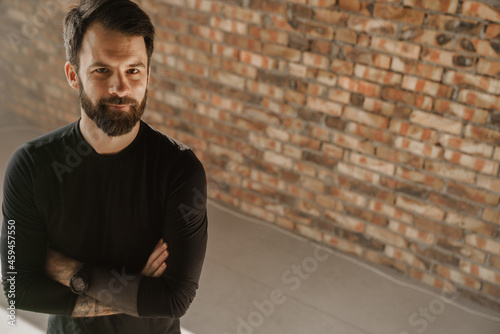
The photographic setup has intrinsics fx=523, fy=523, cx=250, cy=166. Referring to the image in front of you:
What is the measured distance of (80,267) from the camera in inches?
59.2

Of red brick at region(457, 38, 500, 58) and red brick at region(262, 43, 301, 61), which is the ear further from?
red brick at region(457, 38, 500, 58)

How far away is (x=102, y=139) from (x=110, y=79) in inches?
6.6

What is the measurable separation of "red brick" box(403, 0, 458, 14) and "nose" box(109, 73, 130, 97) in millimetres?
1601

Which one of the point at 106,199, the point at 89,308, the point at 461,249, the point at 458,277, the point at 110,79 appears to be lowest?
the point at 458,277

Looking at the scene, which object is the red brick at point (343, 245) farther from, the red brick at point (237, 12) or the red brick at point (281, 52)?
the red brick at point (237, 12)

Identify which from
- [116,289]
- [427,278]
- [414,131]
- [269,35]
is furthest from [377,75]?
[116,289]

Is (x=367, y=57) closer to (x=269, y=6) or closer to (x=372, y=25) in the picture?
(x=372, y=25)

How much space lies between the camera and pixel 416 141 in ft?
8.80

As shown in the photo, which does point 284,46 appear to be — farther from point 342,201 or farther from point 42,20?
point 42,20

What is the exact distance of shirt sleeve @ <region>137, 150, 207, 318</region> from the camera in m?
1.44

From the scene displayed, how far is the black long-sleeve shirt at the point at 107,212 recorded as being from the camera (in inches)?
56.8

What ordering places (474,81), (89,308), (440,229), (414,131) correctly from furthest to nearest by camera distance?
(440,229) → (414,131) → (474,81) → (89,308)

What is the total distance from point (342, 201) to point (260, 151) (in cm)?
60

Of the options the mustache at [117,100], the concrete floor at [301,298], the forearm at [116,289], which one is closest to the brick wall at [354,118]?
the concrete floor at [301,298]
